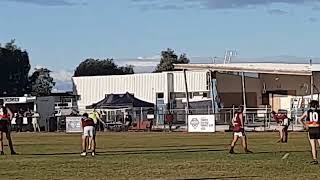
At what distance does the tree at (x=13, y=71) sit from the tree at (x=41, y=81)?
9.56 ft

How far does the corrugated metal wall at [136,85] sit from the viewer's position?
9506 centimetres

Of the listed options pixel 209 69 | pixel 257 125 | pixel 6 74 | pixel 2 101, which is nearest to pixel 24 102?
pixel 2 101

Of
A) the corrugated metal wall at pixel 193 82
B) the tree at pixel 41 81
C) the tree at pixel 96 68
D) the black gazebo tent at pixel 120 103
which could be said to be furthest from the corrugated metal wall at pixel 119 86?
the tree at pixel 96 68

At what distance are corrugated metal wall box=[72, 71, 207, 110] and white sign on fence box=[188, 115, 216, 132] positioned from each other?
96.2ft

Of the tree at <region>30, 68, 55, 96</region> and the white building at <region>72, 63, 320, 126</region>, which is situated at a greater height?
the tree at <region>30, 68, 55, 96</region>

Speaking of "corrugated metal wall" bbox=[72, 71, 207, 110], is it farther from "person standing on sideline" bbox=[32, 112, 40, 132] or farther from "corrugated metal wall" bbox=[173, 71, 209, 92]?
"person standing on sideline" bbox=[32, 112, 40, 132]

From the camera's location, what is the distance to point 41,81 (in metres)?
146

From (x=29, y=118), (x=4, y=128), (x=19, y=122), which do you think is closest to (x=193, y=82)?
(x=29, y=118)

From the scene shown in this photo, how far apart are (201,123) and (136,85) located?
1418 inches

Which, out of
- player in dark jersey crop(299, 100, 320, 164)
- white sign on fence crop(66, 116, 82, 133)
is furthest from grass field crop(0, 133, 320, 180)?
white sign on fence crop(66, 116, 82, 133)

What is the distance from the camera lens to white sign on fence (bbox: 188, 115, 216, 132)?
204 ft

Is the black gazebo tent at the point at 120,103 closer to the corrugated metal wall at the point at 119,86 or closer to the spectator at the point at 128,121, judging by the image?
the spectator at the point at 128,121

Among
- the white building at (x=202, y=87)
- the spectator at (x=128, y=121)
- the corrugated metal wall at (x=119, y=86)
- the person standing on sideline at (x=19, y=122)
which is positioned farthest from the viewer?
the corrugated metal wall at (x=119, y=86)

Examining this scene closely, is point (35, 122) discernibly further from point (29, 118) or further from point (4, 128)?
point (4, 128)
